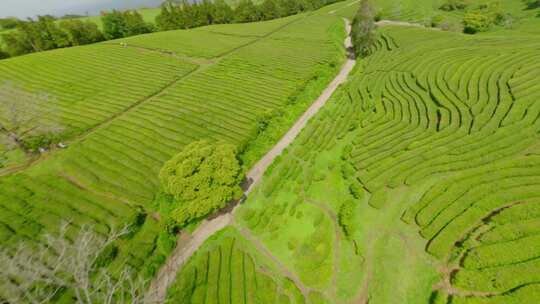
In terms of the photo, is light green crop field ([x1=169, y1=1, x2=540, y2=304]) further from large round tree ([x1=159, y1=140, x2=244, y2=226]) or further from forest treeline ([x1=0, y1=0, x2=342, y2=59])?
forest treeline ([x1=0, y1=0, x2=342, y2=59])

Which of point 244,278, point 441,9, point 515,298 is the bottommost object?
point 244,278

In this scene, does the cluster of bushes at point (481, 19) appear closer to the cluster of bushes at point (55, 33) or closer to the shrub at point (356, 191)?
the shrub at point (356, 191)

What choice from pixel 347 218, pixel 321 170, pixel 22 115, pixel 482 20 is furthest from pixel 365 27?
pixel 22 115

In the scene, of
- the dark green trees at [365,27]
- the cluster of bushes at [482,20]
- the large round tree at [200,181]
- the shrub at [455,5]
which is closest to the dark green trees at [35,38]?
the large round tree at [200,181]

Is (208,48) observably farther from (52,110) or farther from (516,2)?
(516,2)

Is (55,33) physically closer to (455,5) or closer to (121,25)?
(121,25)

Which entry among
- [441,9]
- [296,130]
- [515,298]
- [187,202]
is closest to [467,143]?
[515,298]
